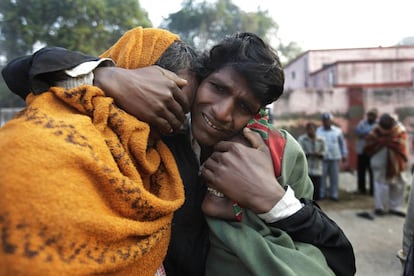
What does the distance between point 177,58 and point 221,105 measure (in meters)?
0.24

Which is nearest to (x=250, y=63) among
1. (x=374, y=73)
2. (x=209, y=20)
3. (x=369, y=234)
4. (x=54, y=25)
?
(x=369, y=234)

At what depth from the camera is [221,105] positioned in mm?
1283

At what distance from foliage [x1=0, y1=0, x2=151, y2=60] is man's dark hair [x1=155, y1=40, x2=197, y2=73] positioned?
15682mm

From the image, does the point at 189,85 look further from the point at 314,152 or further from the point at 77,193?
the point at 314,152

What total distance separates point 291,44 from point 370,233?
38071mm

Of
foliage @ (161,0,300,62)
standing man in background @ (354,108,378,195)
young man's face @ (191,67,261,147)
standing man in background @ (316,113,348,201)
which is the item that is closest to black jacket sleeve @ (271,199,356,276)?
young man's face @ (191,67,261,147)

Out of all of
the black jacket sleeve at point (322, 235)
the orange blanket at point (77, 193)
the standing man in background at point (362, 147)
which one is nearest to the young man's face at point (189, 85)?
the orange blanket at point (77, 193)

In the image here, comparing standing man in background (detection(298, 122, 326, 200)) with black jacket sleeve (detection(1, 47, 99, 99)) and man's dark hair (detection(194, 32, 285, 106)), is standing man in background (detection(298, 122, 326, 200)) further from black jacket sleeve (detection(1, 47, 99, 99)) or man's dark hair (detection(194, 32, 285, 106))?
black jacket sleeve (detection(1, 47, 99, 99))

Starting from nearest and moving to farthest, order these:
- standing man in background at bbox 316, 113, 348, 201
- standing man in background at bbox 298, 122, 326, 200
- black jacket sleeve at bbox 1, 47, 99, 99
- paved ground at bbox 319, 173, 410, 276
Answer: black jacket sleeve at bbox 1, 47, 99, 99
paved ground at bbox 319, 173, 410, 276
standing man in background at bbox 298, 122, 326, 200
standing man in background at bbox 316, 113, 348, 201

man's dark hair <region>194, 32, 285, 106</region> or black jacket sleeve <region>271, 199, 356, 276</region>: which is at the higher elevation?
man's dark hair <region>194, 32, 285, 106</region>

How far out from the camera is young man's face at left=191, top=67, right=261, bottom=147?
1.29 m

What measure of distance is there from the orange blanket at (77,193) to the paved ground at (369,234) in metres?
4.12

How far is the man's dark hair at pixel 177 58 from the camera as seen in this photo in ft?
3.96

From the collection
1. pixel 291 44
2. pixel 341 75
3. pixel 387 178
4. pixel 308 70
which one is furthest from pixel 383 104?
pixel 291 44
